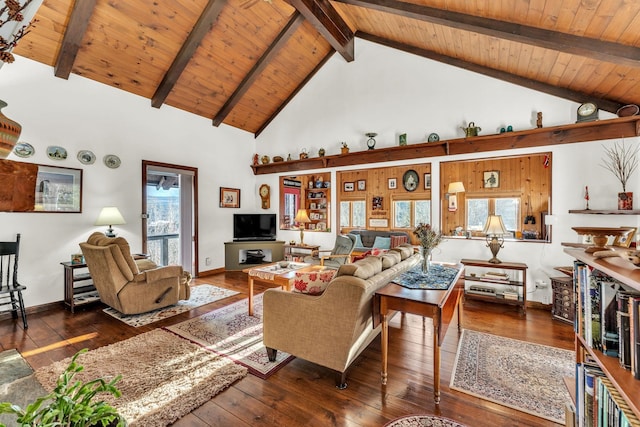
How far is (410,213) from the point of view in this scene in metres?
5.77

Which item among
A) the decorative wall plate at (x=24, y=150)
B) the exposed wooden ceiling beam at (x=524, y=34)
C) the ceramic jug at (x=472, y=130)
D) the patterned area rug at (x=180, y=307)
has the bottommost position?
the patterned area rug at (x=180, y=307)

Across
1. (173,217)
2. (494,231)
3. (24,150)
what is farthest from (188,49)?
(494,231)

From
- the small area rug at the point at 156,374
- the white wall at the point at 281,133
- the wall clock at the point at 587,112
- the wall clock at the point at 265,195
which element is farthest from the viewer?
the wall clock at the point at 265,195

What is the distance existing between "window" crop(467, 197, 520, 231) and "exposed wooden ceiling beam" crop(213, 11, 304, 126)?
4.31m

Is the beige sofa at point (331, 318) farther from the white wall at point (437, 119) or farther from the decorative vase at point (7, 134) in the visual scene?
the white wall at point (437, 119)

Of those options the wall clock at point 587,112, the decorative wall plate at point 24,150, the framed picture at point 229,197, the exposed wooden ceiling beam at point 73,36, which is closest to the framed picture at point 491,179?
the wall clock at point 587,112

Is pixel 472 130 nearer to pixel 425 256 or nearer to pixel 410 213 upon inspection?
pixel 410 213

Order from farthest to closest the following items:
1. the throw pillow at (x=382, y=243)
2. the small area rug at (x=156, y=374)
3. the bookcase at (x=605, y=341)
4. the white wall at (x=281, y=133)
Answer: the throw pillow at (x=382, y=243) < the white wall at (x=281, y=133) < the small area rug at (x=156, y=374) < the bookcase at (x=605, y=341)

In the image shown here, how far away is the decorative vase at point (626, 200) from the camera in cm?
343

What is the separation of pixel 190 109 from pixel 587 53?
5961 mm

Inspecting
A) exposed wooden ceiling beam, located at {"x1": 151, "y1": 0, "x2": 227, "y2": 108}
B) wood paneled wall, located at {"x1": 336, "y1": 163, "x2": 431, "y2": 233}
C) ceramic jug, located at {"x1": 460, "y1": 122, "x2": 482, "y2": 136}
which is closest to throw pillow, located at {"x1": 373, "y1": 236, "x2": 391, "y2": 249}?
wood paneled wall, located at {"x1": 336, "y1": 163, "x2": 431, "y2": 233}

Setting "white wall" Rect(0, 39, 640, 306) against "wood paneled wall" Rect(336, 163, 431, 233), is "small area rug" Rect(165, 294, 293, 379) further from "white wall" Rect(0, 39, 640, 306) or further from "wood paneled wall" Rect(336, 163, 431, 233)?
"wood paneled wall" Rect(336, 163, 431, 233)

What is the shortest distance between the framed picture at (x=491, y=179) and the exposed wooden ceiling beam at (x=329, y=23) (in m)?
3.42

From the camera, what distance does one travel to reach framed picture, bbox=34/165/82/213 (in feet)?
12.8
